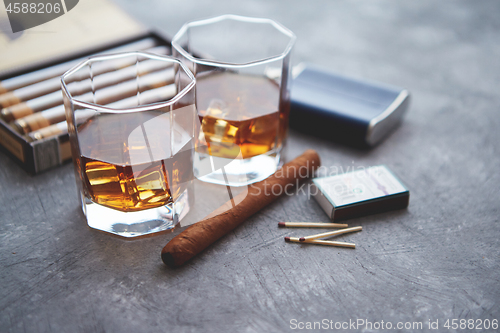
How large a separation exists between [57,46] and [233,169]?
24.7 inches

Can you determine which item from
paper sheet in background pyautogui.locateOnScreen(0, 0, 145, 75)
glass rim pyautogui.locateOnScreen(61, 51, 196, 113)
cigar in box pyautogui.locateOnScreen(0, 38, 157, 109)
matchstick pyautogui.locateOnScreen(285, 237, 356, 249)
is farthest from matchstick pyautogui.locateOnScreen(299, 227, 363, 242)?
paper sheet in background pyautogui.locateOnScreen(0, 0, 145, 75)

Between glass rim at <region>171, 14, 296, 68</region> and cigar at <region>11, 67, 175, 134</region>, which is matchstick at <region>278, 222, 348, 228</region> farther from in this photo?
cigar at <region>11, 67, 175, 134</region>

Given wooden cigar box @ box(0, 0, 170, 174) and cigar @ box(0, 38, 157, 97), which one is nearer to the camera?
wooden cigar box @ box(0, 0, 170, 174)

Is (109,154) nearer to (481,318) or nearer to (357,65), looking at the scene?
(481,318)

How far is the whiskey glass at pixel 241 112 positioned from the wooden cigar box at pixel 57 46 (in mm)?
310

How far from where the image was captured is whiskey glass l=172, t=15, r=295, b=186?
38.1 inches

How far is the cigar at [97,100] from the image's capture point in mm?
1042

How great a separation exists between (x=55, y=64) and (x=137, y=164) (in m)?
0.57

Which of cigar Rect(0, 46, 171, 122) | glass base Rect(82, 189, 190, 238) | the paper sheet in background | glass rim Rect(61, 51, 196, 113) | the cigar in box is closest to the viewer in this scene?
glass rim Rect(61, 51, 196, 113)

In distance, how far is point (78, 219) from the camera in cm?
94

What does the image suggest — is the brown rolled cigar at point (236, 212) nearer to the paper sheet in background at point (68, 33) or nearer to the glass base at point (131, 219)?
the glass base at point (131, 219)

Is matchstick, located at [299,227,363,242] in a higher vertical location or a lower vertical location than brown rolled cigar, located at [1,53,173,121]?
lower

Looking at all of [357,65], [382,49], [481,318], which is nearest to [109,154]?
[481,318]

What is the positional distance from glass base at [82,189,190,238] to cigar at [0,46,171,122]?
27 cm
